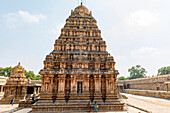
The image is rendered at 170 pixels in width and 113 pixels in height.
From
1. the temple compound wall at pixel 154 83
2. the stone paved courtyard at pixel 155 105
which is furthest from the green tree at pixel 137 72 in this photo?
the stone paved courtyard at pixel 155 105

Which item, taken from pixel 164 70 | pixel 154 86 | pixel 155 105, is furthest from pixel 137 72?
pixel 155 105

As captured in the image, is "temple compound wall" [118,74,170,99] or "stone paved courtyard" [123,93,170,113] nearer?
"stone paved courtyard" [123,93,170,113]

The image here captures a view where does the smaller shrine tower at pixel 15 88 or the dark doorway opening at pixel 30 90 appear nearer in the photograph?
the smaller shrine tower at pixel 15 88

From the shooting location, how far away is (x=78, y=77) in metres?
16.0

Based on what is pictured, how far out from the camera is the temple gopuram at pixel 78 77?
47.3 ft

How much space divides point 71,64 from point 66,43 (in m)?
3.53

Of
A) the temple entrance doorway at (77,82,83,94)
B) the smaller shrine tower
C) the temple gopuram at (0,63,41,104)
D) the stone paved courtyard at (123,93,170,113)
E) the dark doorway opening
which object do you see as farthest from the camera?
the dark doorway opening

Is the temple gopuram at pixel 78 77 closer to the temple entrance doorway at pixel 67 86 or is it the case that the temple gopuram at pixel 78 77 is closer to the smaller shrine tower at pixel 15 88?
the temple entrance doorway at pixel 67 86

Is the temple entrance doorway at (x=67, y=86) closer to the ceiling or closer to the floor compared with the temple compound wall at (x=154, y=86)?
closer to the ceiling

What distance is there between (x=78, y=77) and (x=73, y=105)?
11.9 feet

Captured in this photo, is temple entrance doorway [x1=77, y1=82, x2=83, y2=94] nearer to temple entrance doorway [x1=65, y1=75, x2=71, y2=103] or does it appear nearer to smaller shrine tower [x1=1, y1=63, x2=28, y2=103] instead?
temple entrance doorway [x1=65, y1=75, x2=71, y2=103]

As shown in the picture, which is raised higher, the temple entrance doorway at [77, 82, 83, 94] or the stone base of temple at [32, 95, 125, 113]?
the temple entrance doorway at [77, 82, 83, 94]

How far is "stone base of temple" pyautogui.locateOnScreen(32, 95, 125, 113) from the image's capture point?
13.9 m

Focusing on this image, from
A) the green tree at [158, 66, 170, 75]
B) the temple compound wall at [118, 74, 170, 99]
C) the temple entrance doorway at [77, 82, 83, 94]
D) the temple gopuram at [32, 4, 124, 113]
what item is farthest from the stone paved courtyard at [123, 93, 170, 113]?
the green tree at [158, 66, 170, 75]
